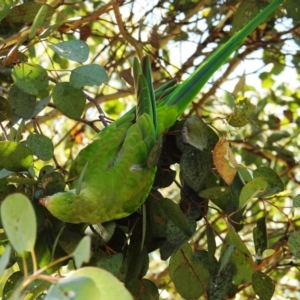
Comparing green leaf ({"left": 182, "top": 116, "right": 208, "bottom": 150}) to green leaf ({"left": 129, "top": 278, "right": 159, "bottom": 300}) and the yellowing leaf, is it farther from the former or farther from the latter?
green leaf ({"left": 129, "top": 278, "right": 159, "bottom": 300})

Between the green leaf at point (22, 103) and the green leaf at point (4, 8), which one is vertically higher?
the green leaf at point (4, 8)

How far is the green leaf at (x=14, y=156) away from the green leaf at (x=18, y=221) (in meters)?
0.35

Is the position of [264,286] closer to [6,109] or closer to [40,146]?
[40,146]

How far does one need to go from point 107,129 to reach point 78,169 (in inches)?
4.4

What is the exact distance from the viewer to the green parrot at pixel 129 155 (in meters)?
1.07

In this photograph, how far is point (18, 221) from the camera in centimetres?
67

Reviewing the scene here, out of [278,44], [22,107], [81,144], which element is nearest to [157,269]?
[81,144]

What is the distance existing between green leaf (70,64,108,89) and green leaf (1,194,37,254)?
0.49m

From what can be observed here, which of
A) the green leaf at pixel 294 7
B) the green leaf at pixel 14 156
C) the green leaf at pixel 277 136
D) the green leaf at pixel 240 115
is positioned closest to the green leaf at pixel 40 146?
the green leaf at pixel 14 156

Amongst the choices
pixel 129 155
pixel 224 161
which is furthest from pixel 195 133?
pixel 129 155

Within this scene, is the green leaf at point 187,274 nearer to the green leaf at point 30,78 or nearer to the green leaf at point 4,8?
the green leaf at point 30,78

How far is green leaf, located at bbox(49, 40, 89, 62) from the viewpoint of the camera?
3.67 ft

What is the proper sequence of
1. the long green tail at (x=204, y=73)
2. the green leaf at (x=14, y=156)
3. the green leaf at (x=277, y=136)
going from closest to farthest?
the green leaf at (x=14, y=156) → the long green tail at (x=204, y=73) → the green leaf at (x=277, y=136)

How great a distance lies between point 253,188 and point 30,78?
419 millimetres
